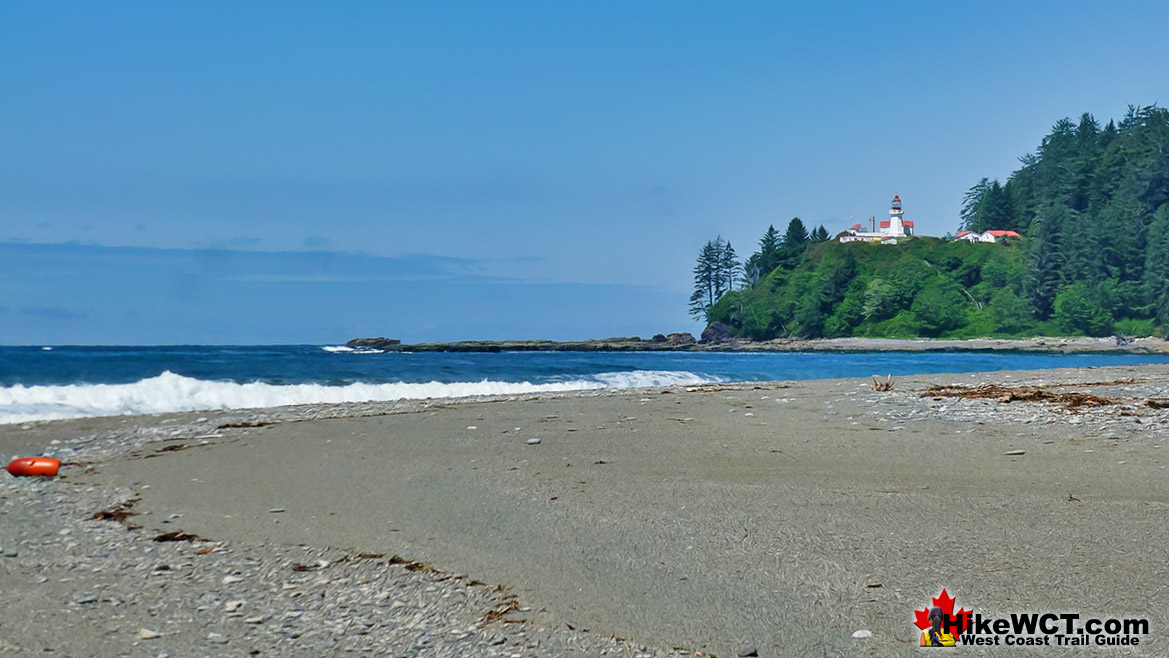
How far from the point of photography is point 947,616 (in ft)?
11.4

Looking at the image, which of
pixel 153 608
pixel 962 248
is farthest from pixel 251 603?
pixel 962 248

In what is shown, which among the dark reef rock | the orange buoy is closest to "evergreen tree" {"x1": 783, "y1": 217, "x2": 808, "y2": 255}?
the dark reef rock

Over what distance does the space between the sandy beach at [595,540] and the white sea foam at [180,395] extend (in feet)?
24.4

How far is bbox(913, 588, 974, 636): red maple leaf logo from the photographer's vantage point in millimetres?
3408

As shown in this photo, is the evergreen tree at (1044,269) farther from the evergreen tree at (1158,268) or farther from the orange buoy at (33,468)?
the orange buoy at (33,468)

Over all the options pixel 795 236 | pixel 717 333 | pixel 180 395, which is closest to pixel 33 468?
pixel 180 395

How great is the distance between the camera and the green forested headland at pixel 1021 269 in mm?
90062

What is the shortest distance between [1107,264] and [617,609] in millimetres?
107078

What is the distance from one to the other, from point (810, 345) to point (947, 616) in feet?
320

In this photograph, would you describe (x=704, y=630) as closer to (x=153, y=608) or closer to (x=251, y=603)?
(x=251, y=603)

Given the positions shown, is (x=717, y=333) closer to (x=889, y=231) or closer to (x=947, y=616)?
(x=889, y=231)

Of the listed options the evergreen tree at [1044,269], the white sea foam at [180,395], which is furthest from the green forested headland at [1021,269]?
the white sea foam at [180,395]

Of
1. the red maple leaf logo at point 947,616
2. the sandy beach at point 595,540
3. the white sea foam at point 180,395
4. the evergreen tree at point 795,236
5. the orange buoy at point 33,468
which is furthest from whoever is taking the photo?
the evergreen tree at point 795,236

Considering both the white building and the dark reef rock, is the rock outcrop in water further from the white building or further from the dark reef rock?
the white building
